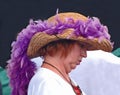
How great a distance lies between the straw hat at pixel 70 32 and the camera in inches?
84.7

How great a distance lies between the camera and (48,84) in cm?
208

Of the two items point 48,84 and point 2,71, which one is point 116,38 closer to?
point 2,71

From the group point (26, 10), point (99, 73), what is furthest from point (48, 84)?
point (26, 10)

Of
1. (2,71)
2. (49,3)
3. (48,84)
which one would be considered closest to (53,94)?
(48,84)

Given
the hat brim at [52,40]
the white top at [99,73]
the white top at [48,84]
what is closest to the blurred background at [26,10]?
the white top at [99,73]

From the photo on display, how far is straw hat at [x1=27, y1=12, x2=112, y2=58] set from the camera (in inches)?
84.7

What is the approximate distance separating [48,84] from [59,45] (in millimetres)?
180

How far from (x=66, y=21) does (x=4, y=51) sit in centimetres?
210

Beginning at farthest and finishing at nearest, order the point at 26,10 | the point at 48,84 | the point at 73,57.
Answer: the point at 26,10 < the point at 73,57 < the point at 48,84

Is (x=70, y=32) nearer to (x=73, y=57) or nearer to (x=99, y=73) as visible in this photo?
(x=73, y=57)

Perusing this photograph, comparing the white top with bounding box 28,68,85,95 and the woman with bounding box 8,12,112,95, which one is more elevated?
the woman with bounding box 8,12,112,95

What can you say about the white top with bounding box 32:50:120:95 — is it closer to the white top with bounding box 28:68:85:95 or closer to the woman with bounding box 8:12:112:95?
the woman with bounding box 8:12:112:95

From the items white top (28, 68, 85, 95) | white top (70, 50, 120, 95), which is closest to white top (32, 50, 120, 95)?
white top (70, 50, 120, 95)

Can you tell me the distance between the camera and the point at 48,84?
6.83 feet
